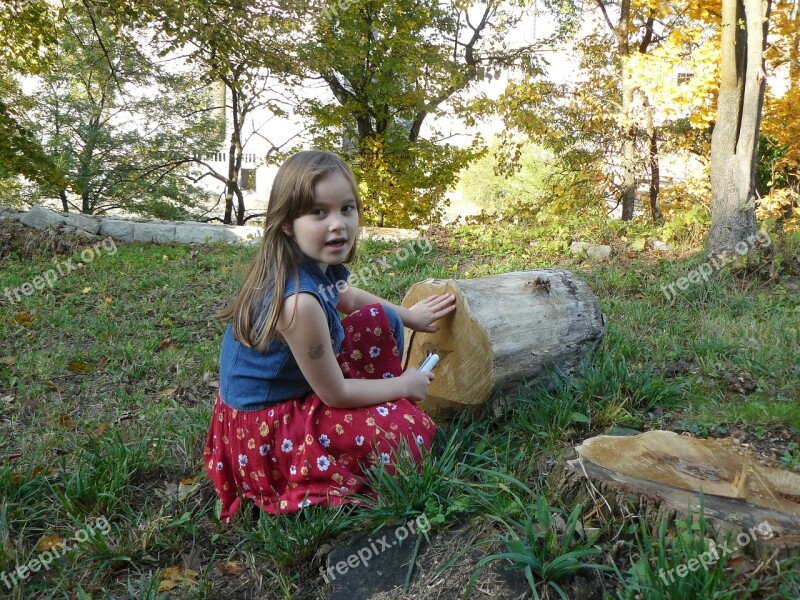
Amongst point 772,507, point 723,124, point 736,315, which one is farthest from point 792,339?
point 723,124

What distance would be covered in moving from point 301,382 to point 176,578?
78cm

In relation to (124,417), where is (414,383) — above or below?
above

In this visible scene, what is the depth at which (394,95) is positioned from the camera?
10.5 m

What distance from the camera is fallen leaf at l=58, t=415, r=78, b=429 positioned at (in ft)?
10.2

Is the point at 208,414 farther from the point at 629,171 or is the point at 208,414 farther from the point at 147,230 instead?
the point at 629,171

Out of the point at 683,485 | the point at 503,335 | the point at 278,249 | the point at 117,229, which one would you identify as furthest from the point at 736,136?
the point at 117,229

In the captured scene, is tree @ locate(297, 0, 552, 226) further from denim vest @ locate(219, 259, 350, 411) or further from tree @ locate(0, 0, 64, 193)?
denim vest @ locate(219, 259, 350, 411)

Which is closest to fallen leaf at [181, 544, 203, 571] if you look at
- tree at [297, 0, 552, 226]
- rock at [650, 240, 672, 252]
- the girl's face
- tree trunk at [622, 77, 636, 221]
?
the girl's face

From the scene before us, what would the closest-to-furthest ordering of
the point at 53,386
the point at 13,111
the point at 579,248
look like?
the point at 53,386 < the point at 579,248 < the point at 13,111

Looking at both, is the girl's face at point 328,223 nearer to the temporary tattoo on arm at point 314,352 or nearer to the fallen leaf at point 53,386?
the temporary tattoo on arm at point 314,352

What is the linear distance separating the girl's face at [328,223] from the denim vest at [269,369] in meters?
0.08

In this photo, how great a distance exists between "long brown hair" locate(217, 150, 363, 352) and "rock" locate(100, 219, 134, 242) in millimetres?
6576

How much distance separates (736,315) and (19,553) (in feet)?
14.1

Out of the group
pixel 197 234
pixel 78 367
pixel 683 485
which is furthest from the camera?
pixel 197 234
